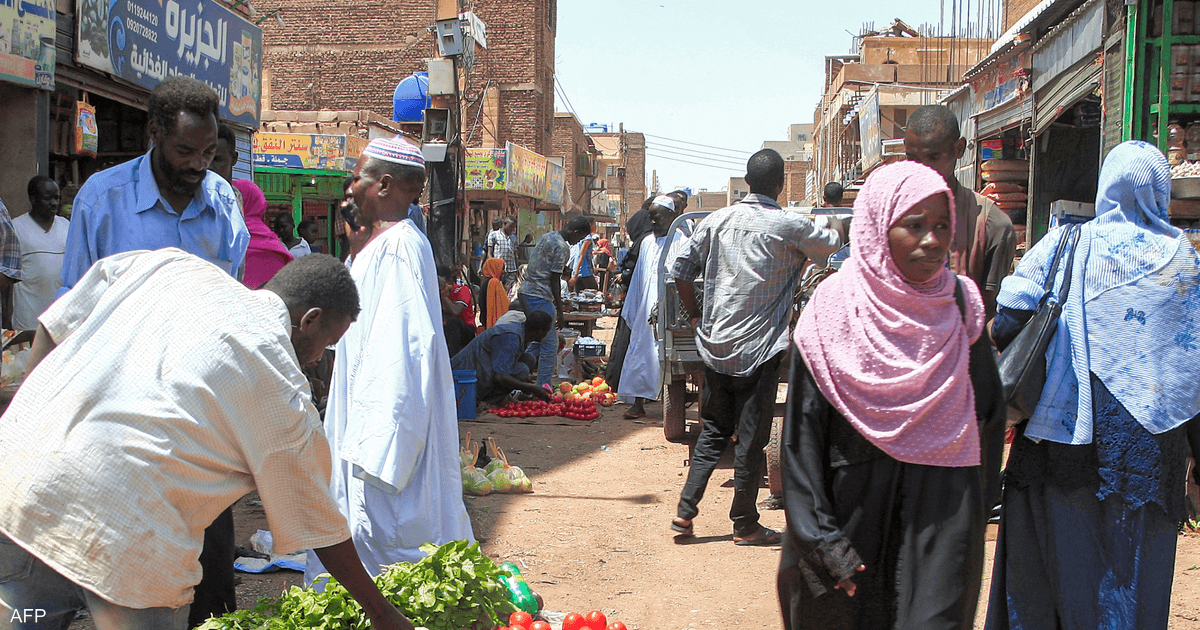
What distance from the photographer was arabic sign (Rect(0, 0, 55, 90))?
295 inches

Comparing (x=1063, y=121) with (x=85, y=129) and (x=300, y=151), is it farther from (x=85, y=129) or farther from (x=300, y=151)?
(x=300, y=151)

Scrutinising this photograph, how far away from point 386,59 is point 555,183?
6.71m

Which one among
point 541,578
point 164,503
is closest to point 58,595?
point 164,503

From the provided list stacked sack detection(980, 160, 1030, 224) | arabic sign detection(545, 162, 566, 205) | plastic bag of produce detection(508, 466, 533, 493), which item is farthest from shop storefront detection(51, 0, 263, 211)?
arabic sign detection(545, 162, 566, 205)

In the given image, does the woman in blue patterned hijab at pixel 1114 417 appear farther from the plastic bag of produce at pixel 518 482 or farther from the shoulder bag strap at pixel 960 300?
the plastic bag of produce at pixel 518 482

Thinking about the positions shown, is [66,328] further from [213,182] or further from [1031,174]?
[1031,174]

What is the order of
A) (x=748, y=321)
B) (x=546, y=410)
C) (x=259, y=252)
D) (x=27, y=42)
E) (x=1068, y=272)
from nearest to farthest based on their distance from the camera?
(x=1068, y=272) < (x=748, y=321) < (x=259, y=252) < (x=27, y=42) < (x=546, y=410)

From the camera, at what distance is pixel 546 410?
9.41 metres

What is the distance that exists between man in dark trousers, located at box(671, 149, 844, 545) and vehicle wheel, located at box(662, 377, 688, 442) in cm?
240

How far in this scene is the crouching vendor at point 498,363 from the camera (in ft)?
30.4

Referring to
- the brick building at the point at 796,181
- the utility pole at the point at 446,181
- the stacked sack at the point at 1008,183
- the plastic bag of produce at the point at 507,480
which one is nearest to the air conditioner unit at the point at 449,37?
the utility pole at the point at 446,181

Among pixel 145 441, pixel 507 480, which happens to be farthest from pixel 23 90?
pixel 145 441

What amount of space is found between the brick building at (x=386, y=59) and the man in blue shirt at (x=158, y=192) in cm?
2753

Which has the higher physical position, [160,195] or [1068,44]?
[1068,44]
